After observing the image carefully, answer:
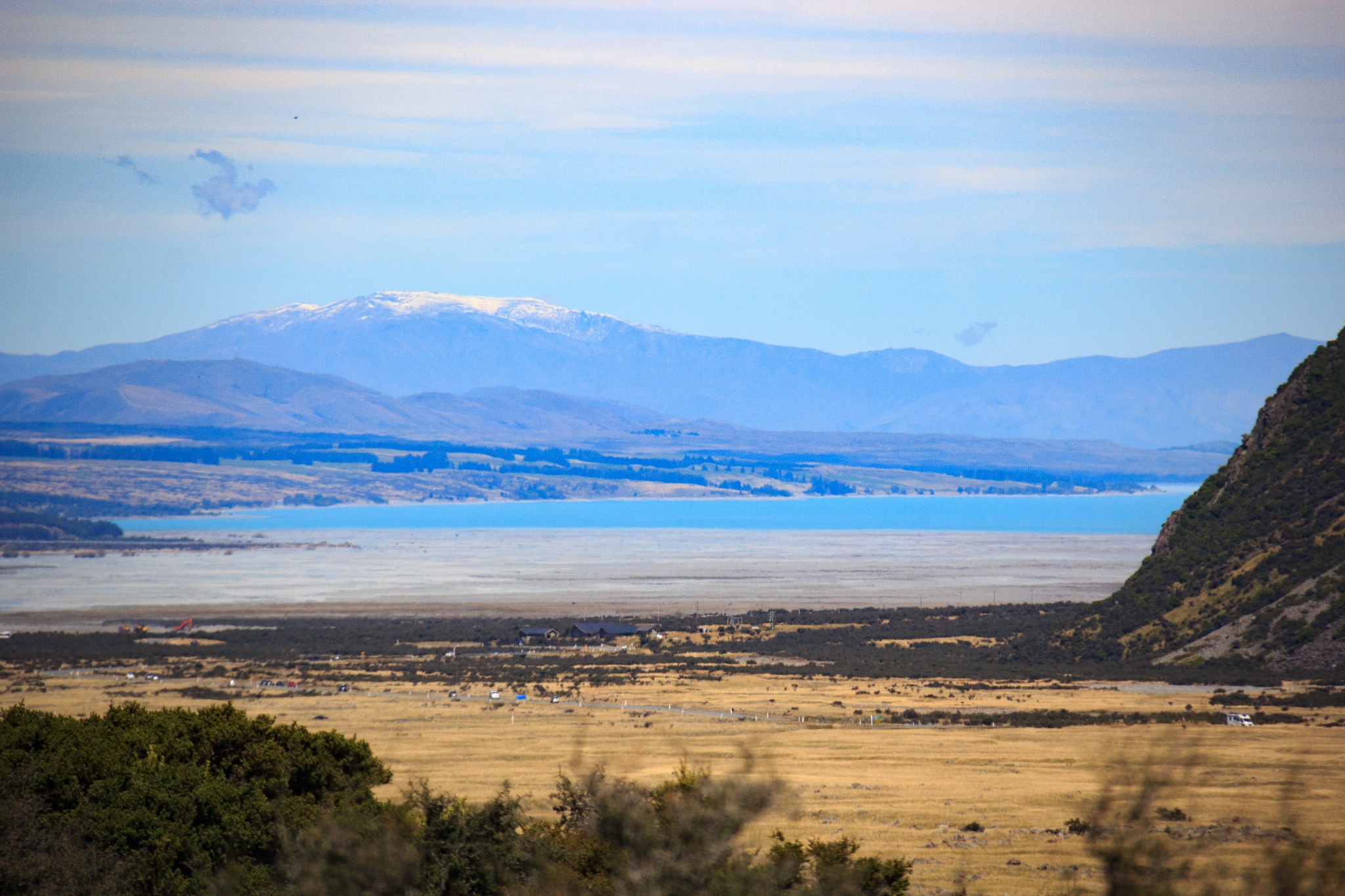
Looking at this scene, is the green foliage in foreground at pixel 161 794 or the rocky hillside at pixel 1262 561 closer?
the green foliage in foreground at pixel 161 794

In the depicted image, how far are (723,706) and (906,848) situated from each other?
22755 mm

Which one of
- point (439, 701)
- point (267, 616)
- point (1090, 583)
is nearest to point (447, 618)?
point (267, 616)

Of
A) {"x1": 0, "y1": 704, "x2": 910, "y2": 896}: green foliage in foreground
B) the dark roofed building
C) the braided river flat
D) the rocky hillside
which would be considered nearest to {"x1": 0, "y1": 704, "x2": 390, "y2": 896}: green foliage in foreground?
{"x1": 0, "y1": 704, "x2": 910, "y2": 896}: green foliage in foreground

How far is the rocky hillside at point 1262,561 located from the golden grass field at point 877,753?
8.07m

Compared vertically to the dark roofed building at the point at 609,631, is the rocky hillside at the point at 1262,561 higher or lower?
higher

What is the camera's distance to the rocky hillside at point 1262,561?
5375 centimetres

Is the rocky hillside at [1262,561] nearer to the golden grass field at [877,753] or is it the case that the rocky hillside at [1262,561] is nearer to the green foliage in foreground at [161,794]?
the golden grass field at [877,753]

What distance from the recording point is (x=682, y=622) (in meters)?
79.8

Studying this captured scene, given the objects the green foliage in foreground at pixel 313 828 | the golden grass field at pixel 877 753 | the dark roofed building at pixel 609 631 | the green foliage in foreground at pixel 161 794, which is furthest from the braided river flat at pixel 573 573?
the green foliage in foreground at pixel 313 828

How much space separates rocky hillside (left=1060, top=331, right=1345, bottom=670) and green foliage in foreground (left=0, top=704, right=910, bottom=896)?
38.8m

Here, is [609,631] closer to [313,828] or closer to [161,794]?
[161,794]

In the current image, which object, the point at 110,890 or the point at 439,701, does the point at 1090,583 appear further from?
the point at 110,890

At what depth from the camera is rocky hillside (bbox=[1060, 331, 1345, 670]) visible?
5375 cm

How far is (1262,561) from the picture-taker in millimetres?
57938
